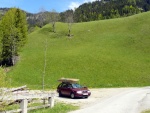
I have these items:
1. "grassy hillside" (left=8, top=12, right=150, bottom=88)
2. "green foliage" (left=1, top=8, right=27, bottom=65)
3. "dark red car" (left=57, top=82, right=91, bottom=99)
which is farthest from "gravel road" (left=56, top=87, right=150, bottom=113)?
"green foliage" (left=1, top=8, right=27, bottom=65)

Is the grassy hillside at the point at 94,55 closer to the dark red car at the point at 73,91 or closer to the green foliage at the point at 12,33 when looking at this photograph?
the green foliage at the point at 12,33

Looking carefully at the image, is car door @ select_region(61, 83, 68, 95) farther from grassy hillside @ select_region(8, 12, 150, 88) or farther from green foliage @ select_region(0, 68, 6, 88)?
green foliage @ select_region(0, 68, 6, 88)

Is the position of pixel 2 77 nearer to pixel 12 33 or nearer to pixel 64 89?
pixel 64 89

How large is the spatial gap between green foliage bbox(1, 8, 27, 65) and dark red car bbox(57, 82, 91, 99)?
96.1ft

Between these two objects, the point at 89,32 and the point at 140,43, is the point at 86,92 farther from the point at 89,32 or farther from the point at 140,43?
the point at 89,32

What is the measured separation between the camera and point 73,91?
3080 cm

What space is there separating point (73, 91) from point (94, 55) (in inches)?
1357

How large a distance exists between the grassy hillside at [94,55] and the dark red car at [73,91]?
13.4 meters

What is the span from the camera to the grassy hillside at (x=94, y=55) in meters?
51.4

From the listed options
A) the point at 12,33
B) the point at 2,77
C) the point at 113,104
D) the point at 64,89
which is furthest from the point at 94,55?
the point at 2,77

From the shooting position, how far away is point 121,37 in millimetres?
78562

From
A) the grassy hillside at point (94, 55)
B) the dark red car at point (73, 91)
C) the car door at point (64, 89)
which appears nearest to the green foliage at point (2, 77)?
the dark red car at point (73, 91)

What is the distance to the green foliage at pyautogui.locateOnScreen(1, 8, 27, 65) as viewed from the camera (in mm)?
58750

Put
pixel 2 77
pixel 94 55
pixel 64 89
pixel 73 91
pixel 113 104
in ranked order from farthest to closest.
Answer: pixel 94 55 < pixel 64 89 < pixel 73 91 < pixel 113 104 < pixel 2 77
